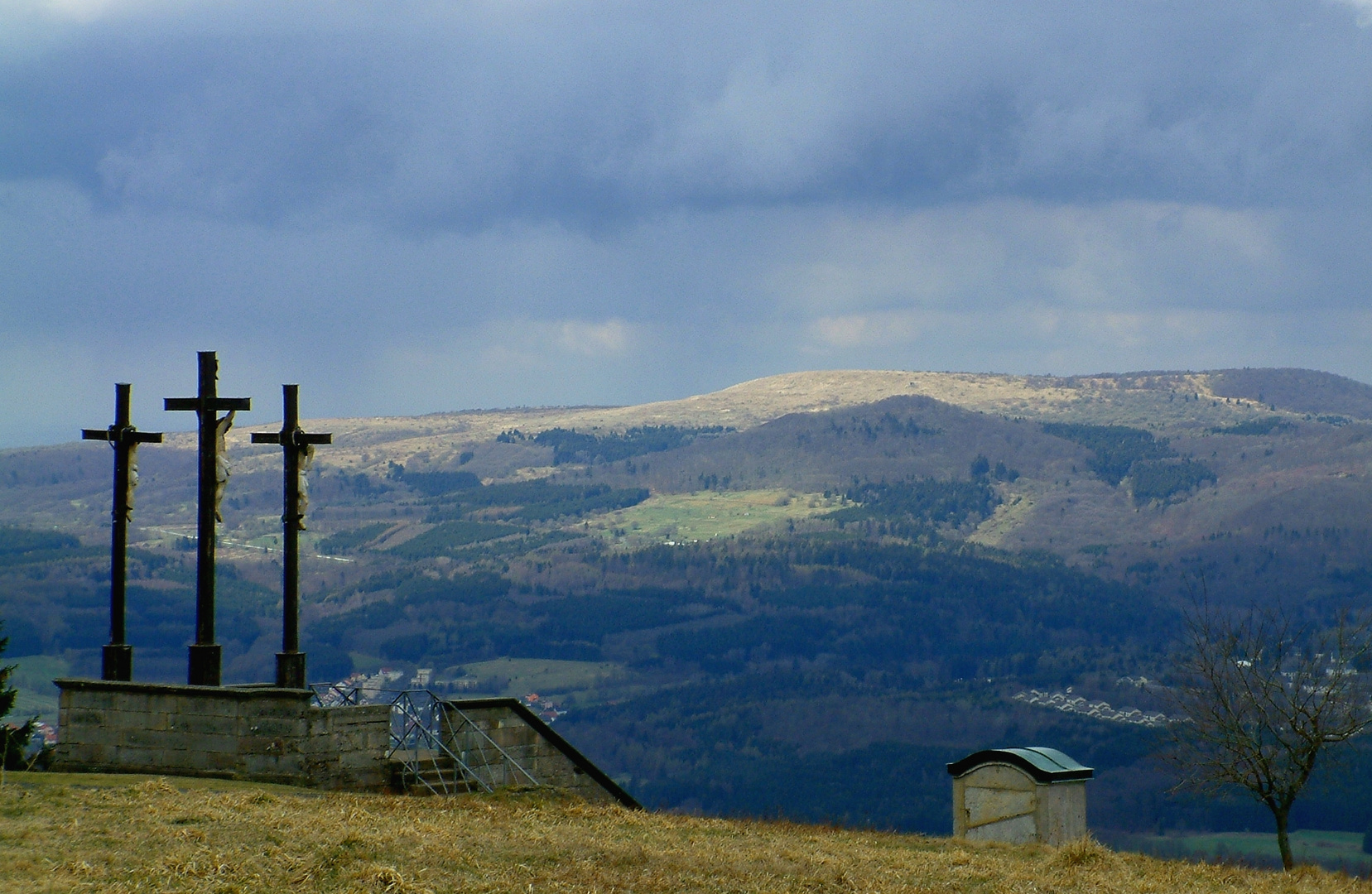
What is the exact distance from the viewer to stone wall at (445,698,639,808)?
31.3 meters

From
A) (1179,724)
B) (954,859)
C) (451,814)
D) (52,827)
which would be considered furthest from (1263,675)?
(52,827)

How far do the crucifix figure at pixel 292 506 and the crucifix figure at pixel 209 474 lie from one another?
961mm

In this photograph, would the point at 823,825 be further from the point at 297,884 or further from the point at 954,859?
the point at 297,884

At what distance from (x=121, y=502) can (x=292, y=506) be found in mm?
4241

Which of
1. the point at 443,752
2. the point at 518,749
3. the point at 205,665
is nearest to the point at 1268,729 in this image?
the point at 518,749

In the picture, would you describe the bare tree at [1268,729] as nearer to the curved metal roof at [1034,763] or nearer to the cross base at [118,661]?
the curved metal roof at [1034,763]

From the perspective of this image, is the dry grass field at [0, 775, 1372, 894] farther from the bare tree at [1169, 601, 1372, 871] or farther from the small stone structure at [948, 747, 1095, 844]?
the bare tree at [1169, 601, 1372, 871]

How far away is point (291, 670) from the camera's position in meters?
29.8

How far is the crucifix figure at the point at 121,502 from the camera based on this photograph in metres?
32.1

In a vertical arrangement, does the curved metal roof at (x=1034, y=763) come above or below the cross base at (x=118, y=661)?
below

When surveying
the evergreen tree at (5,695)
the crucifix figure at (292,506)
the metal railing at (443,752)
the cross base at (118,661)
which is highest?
the crucifix figure at (292,506)

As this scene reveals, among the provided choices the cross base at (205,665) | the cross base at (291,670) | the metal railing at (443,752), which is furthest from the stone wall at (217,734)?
the cross base at (205,665)

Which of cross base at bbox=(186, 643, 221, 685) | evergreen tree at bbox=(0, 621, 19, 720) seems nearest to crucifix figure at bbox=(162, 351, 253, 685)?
cross base at bbox=(186, 643, 221, 685)

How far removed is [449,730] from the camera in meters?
30.9
